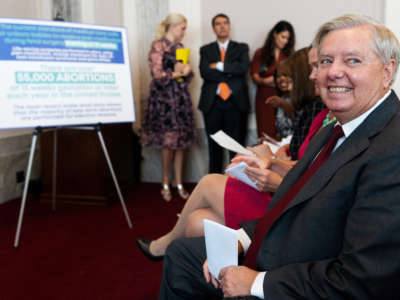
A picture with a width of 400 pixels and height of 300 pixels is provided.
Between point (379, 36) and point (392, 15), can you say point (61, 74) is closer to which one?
point (379, 36)

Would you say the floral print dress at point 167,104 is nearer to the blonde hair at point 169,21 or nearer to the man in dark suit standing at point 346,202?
the blonde hair at point 169,21

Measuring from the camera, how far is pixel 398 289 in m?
0.95

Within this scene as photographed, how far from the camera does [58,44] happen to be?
9.73 ft

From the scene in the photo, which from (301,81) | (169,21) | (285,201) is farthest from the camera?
(169,21)

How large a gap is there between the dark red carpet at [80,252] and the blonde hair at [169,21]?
1809mm

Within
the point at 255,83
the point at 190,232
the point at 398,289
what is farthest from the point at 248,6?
the point at 398,289

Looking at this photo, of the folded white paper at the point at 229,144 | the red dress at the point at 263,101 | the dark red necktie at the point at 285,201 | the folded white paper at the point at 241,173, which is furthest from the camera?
the red dress at the point at 263,101

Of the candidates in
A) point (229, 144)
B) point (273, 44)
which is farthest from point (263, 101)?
point (229, 144)

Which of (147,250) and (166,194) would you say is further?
(166,194)

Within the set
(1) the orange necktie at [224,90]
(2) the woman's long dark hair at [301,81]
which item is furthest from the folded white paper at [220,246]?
(1) the orange necktie at [224,90]

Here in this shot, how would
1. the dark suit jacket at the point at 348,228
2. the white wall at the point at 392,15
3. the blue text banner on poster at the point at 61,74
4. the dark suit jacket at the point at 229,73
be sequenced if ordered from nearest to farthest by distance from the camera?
the dark suit jacket at the point at 348,228, the blue text banner on poster at the point at 61,74, the white wall at the point at 392,15, the dark suit jacket at the point at 229,73

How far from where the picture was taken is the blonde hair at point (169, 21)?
426 cm

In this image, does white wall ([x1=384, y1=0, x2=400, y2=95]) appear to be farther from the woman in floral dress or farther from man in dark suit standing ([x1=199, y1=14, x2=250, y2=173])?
the woman in floral dress

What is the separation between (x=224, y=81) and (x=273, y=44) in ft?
2.34
